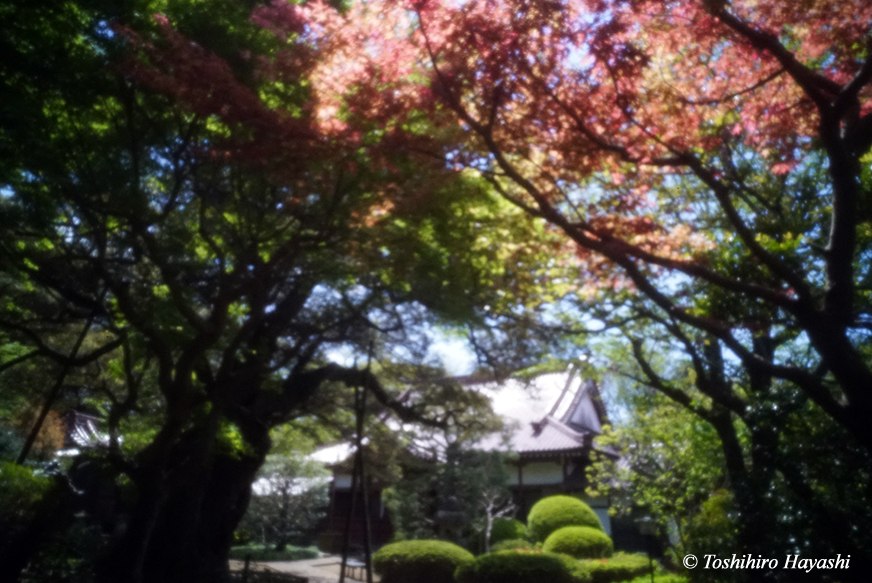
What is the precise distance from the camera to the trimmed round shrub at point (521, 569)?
12.6 m

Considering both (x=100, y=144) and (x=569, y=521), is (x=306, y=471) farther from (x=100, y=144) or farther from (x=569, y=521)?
(x=100, y=144)

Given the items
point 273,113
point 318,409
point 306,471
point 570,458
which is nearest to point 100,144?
point 273,113

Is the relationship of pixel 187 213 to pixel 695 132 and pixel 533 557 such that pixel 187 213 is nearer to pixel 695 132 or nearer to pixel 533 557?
pixel 695 132

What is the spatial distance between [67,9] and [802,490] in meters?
8.48

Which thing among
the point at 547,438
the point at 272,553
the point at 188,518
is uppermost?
the point at 547,438

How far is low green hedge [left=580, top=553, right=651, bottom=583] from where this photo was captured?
45.8 ft

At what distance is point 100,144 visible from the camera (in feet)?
21.6

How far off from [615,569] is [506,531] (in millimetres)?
3499

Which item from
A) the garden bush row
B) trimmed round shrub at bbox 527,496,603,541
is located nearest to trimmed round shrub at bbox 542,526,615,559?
the garden bush row

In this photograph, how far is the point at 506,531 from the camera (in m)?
16.8

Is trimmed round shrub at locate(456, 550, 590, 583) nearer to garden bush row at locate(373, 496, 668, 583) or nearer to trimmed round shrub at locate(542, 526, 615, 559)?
garden bush row at locate(373, 496, 668, 583)

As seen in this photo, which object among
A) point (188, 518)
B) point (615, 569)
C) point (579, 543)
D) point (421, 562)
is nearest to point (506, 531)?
point (579, 543)

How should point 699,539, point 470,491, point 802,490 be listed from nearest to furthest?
point 802,490, point 699,539, point 470,491

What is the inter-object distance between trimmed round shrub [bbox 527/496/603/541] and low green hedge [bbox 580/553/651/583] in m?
1.47
